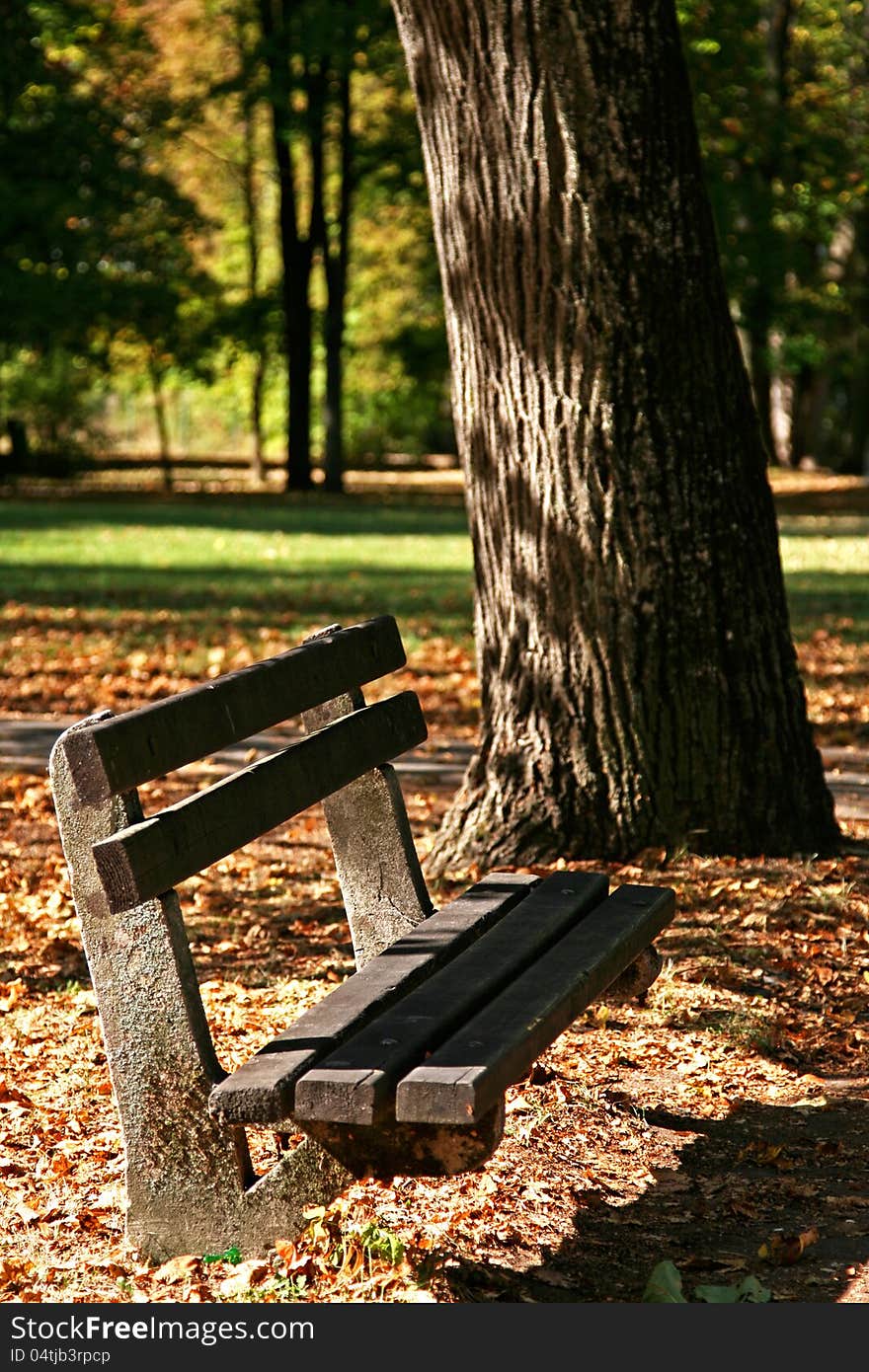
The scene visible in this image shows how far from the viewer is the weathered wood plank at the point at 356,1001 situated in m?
2.95

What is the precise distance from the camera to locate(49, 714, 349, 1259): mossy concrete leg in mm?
3098

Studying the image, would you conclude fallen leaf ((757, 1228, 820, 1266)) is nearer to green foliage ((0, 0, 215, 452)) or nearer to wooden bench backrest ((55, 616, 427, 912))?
wooden bench backrest ((55, 616, 427, 912))

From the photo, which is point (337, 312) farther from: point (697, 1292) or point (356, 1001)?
point (697, 1292)

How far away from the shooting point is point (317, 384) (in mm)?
47125

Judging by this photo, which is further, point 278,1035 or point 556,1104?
point 556,1104

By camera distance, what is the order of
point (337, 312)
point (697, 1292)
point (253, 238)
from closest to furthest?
point (697, 1292), point (337, 312), point (253, 238)

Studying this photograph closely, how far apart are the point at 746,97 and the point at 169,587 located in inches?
672

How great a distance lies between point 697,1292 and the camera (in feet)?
10.3

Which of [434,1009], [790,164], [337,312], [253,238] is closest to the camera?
[434,1009]

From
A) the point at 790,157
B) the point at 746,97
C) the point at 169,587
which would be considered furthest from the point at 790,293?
the point at 169,587

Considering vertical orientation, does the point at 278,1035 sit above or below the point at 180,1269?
above

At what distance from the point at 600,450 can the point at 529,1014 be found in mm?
2790

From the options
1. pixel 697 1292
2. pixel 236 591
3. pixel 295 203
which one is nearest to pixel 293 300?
pixel 295 203

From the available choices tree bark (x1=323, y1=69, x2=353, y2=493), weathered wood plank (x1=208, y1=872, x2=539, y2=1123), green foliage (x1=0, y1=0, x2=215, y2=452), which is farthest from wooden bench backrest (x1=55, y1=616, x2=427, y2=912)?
tree bark (x1=323, y1=69, x2=353, y2=493)
